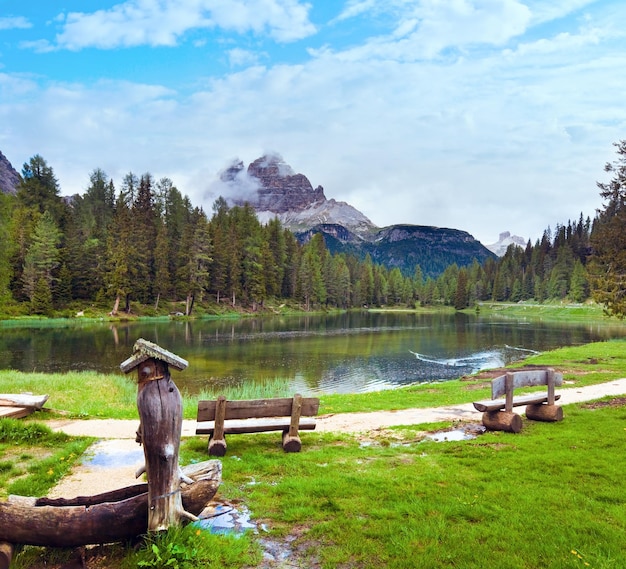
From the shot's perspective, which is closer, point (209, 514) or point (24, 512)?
point (24, 512)

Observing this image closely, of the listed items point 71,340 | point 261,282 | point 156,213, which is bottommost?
point 71,340

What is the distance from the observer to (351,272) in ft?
477

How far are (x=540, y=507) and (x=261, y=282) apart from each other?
8863 cm

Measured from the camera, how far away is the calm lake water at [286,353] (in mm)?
27094

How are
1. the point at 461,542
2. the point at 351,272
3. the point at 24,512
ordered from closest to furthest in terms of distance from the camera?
the point at 24,512 → the point at 461,542 → the point at 351,272

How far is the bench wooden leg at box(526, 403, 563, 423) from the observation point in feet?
37.8

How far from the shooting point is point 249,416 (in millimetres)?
9000

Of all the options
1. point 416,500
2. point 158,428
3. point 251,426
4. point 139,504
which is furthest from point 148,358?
point 251,426

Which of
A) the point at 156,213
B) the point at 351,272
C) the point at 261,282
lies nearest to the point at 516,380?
the point at 261,282

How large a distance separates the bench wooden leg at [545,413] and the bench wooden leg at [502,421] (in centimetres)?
159

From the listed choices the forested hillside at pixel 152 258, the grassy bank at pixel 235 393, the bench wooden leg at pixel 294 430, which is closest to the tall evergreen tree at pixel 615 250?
the grassy bank at pixel 235 393

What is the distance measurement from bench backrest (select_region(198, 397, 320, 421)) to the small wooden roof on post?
14.4 feet

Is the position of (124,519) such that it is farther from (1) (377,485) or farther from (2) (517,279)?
(2) (517,279)

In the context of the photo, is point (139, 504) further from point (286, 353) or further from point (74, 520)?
point (286, 353)
